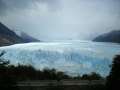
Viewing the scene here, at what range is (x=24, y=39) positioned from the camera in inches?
6619

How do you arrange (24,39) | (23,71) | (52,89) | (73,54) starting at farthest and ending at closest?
(24,39) → (73,54) → (23,71) → (52,89)

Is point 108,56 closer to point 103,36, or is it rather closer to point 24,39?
point 103,36

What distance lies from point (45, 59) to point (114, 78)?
18178mm

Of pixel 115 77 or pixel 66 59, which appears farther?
pixel 66 59

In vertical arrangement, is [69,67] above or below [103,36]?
below

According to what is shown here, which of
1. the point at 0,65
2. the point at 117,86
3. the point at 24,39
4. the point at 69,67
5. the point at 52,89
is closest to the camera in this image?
the point at 0,65

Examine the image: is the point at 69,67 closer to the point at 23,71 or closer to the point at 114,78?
the point at 23,71

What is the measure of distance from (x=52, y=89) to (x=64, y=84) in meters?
0.99

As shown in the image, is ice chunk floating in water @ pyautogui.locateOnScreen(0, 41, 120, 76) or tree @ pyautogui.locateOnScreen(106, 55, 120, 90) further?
ice chunk floating in water @ pyautogui.locateOnScreen(0, 41, 120, 76)

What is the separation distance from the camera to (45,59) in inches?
1292

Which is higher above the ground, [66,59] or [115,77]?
[66,59]

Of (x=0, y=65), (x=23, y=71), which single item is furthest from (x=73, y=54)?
(x=0, y=65)

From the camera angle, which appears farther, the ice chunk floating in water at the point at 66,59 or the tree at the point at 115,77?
the ice chunk floating in water at the point at 66,59

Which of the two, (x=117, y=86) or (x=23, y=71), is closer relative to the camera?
(x=117, y=86)
